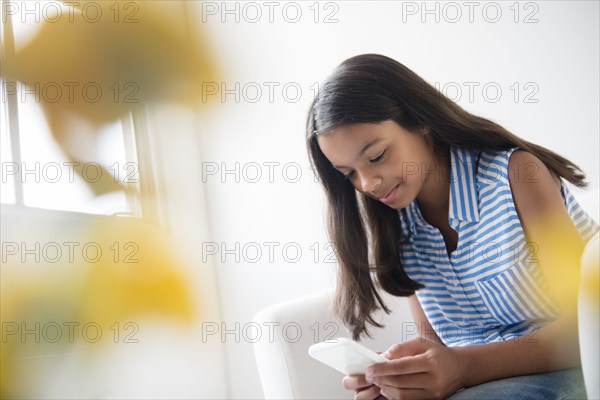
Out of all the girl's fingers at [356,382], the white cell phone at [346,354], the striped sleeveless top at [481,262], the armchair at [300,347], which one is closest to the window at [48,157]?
the white cell phone at [346,354]

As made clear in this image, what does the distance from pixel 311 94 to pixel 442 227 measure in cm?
69

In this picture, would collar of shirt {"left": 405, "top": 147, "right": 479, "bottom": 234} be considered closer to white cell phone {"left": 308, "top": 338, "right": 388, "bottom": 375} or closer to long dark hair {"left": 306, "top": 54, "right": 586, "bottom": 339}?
long dark hair {"left": 306, "top": 54, "right": 586, "bottom": 339}

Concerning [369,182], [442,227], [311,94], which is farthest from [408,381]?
[311,94]

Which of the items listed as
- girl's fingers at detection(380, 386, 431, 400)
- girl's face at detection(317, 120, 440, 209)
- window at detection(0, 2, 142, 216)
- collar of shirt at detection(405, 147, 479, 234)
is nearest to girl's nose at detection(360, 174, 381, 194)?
girl's face at detection(317, 120, 440, 209)

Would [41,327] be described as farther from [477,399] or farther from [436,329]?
[436,329]

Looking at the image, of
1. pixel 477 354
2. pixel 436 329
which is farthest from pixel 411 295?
pixel 477 354

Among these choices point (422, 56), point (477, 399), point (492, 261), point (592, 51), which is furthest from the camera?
point (422, 56)

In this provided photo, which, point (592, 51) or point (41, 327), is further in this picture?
point (592, 51)

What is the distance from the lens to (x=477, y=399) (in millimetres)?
635

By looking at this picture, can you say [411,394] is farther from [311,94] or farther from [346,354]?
[311,94]

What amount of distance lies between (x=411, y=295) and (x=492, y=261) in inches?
7.6

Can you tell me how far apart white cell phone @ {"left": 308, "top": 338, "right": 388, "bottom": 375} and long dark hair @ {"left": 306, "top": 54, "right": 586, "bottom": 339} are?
246 mm

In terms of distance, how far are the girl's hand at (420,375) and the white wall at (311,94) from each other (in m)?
0.37

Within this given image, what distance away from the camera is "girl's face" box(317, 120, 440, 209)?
2.63 ft
